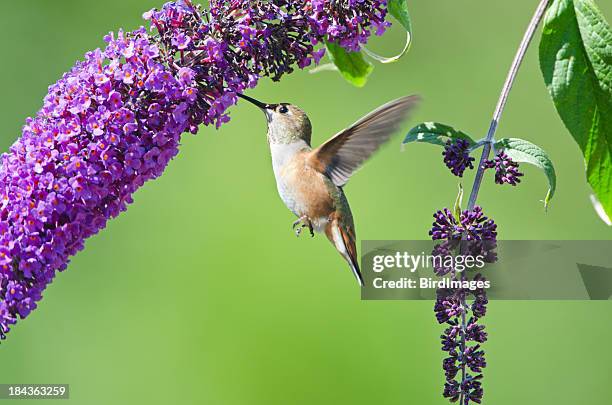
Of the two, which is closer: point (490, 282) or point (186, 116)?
point (186, 116)

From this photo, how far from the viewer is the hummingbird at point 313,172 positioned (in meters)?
2.02

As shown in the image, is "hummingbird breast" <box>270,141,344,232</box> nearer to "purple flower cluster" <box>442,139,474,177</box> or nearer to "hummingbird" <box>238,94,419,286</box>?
"hummingbird" <box>238,94,419,286</box>

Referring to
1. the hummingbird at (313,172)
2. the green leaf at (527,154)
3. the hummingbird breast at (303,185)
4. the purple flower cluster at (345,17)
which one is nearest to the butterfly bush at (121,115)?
the purple flower cluster at (345,17)

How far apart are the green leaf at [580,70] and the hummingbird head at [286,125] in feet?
2.38

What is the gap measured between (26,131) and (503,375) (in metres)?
2.76

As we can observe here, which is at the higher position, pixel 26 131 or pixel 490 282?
pixel 26 131

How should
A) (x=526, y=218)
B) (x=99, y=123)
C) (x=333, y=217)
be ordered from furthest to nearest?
(x=526, y=218) → (x=333, y=217) → (x=99, y=123)

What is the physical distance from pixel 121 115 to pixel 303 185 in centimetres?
59

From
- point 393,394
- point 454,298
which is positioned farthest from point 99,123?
point 393,394

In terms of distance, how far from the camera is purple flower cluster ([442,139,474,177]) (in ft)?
5.73

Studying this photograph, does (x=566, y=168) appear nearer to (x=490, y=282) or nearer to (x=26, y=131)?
(x=490, y=282)

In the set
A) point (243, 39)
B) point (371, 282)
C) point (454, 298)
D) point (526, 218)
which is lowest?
point (454, 298)

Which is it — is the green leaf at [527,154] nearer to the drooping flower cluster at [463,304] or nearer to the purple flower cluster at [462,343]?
the drooping flower cluster at [463,304]

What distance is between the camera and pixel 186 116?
1.77 m
